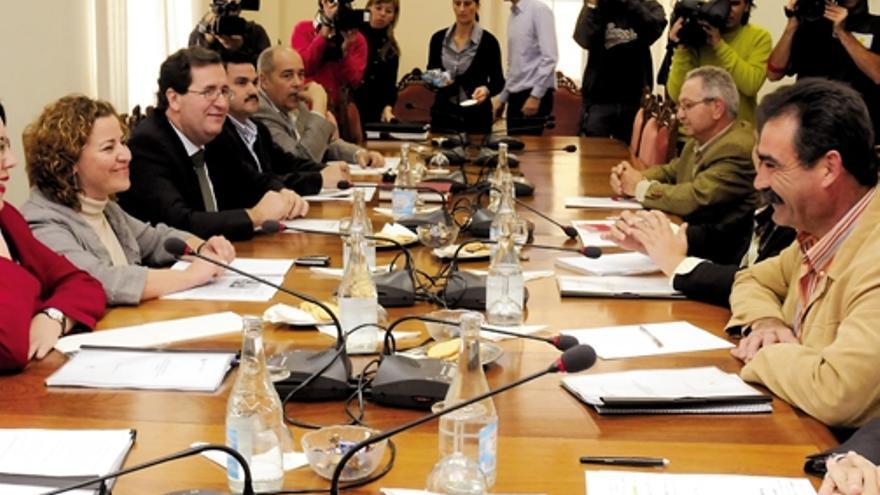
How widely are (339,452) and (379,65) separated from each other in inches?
212

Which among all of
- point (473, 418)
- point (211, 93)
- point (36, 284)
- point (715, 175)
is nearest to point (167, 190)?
point (211, 93)

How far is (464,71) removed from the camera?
646cm

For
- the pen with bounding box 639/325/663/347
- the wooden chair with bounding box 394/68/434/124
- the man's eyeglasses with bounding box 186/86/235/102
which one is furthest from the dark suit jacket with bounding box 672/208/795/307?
the wooden chair with bounding box 394/68/434/124

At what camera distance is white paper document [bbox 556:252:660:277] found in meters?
2.60

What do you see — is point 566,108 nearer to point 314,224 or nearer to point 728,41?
point 728,41

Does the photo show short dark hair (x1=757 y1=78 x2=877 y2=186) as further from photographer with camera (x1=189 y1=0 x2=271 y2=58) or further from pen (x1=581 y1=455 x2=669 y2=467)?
photographer with camera (x1=189 y1=0 x2=271 y2=58)

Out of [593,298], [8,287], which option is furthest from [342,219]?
[8,287]

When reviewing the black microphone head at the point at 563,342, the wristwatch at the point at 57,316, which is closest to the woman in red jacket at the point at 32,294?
the wristwatch at the point at 57,316

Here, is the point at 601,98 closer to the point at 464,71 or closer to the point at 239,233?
the point at 464,71

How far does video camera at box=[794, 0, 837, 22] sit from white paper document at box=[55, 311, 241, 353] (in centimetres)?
365

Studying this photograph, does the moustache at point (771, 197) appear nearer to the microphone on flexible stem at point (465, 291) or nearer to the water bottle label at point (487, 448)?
the microphone on flexible stem at point (465, 291)

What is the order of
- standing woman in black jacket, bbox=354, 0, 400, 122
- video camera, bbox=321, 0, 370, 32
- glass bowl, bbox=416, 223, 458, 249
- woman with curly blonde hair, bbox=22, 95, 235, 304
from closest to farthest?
woman with curly blonde hair, bbox=22, 95, 235, 304
glass bowl, bbox=416, 223, 458, 249
video camera, bbox=321, 0, 370, 32
standing woman in black jacket, bbox=354, 0, 400, 122

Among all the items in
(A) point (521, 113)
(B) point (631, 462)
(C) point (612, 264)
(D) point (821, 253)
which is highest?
(D) point (821, 253)

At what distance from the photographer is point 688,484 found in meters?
1.37
